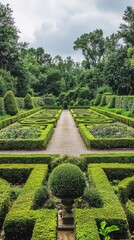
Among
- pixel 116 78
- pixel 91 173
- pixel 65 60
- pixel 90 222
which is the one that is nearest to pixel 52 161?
pixel 91 173

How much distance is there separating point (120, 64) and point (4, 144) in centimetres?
3553

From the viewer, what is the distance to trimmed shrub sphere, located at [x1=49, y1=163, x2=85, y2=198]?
5406 millimetres

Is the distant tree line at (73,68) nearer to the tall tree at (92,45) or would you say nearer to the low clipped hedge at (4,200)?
the tall tree at (92,45)

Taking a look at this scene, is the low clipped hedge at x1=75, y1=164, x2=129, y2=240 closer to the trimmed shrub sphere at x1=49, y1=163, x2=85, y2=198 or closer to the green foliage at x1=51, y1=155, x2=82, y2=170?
the trimmed shrub sphere at x1=49, y1=163, x2=85, y2=198

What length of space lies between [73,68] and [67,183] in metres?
78.3

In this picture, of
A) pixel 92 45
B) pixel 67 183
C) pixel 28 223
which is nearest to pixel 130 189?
pixel 67 183

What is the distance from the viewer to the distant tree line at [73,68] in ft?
143

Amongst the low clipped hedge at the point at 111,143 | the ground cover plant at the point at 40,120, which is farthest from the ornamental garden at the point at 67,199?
the ground cover plant at the point at 40,120

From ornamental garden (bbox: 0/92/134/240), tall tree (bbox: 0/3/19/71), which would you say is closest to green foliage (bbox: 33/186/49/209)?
ornamental garden (bbox: 0/92/134/240)

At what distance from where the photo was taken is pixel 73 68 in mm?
81875

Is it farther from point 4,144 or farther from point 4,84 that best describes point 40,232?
point 4,84

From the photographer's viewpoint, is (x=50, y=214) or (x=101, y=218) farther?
(x=50, y=214)

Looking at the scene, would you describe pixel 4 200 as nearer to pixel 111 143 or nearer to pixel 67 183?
pixel 67 183

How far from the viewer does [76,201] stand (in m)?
6.46
